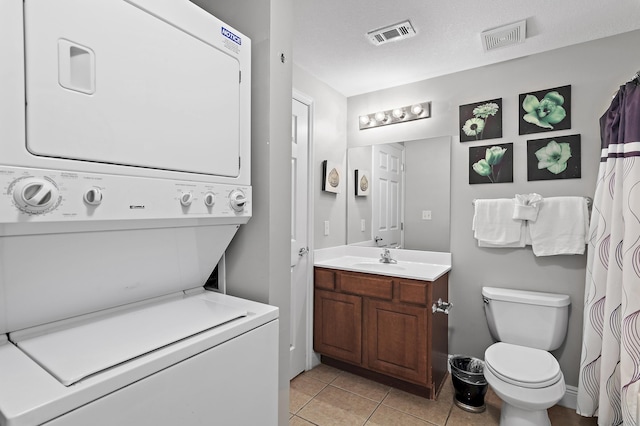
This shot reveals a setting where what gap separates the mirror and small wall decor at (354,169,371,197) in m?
0.02

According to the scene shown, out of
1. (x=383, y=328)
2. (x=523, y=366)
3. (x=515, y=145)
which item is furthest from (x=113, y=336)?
(x=515, y=145)

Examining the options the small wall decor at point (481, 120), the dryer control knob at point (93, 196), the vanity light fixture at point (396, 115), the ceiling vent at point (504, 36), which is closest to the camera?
the dryer control knob at point (93, 196)

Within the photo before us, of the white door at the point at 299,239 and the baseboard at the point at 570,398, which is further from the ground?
the white door at the point at 299,239

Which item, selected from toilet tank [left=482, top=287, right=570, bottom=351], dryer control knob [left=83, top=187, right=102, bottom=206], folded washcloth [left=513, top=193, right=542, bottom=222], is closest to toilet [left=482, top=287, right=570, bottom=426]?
toilet tank [left=482, top=287, right=570, bottom=351]

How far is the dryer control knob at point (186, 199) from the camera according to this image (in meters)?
0.97

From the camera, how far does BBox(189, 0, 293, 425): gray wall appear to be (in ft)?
4.08

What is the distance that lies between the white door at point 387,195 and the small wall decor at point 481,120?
55cm

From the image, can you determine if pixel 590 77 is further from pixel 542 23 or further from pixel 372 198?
pixel 372 198

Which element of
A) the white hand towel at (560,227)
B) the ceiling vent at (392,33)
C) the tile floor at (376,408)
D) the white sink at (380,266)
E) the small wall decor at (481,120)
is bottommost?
the tile floor at (376,408)

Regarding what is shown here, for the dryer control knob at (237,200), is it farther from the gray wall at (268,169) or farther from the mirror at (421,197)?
the mirror at (421,197)

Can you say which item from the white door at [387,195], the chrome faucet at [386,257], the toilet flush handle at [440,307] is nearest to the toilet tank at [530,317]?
the toilet flush handle at [440,307]

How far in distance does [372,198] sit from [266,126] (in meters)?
1.96

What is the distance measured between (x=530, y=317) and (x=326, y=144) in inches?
81.5

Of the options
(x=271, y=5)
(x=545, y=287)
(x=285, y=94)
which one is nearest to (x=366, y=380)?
(x=545, y=287)
